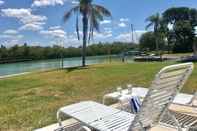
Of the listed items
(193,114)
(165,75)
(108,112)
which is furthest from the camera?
(193,114)

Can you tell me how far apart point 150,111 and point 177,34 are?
5012cm

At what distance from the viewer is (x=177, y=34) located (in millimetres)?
50062

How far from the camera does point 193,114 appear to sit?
12.5 feet

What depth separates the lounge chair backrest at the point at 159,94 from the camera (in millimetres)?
2318

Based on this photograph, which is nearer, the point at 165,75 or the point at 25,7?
the point at 165,75

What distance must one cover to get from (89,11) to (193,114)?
14.6 meters

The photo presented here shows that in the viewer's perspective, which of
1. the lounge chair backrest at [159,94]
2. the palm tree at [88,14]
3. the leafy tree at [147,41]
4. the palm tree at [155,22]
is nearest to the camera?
the lounge chair backrest at [159,94]

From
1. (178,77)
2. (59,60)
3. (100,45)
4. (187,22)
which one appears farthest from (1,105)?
(187,22)

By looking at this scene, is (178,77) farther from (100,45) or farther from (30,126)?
(100,45)

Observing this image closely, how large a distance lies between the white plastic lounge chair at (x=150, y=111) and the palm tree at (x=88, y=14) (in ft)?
47.3

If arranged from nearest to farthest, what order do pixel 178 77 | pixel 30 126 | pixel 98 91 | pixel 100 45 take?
pixel 178 77 → pixel 30 126 → pixel 98 91 → pixel 100 45

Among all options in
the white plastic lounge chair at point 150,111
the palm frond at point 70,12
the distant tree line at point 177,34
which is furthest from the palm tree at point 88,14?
the distant tree line at point 177,34

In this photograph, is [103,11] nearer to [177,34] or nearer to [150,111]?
[150,111]

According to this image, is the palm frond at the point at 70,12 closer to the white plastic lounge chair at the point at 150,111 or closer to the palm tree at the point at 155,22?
the white plastic lounge chair at the point at 150,111
